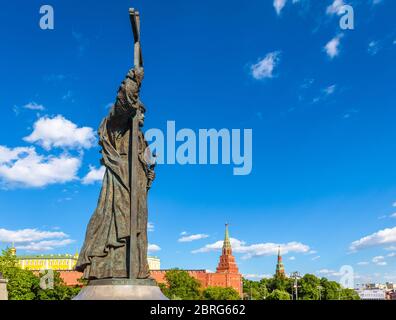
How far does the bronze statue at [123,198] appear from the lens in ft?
31.2

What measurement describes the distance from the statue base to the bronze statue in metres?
0.28

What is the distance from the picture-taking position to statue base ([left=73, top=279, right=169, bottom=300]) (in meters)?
8.66

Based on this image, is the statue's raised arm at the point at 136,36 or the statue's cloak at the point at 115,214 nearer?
the statue's cloak at the point at 115,214

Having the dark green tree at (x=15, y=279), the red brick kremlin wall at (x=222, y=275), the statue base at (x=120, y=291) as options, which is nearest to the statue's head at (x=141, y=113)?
the statue base at (x=120, y=291)

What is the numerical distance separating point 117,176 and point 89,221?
116 cm

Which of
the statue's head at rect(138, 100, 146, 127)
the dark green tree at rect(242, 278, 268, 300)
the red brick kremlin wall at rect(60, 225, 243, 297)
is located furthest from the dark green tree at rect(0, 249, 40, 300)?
the dark green tree at rect(242, 278, 268, 300)

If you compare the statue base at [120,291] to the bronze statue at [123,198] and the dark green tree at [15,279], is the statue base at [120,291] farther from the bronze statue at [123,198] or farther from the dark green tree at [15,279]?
the dark green tree at [15,279]

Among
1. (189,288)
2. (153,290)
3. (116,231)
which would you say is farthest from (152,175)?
(189,288)

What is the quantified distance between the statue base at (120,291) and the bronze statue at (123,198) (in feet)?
0.90

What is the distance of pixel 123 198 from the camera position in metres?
9.85
